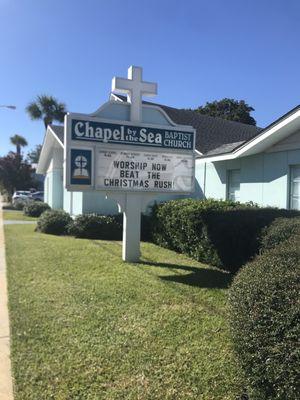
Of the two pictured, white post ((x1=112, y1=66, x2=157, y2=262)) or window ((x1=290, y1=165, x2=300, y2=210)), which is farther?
window ((x1=290, y1=165, x2=300, y2=210))

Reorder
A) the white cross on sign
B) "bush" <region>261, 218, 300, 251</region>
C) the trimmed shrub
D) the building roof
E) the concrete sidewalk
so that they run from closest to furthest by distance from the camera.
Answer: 1. the concrete sidewalk
2. "bush" <region>261, 218, 300, 251</region>
3. the white cross on sign
4. the trimmed shrub
5. the building roof

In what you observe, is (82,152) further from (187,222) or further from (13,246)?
(13,246)

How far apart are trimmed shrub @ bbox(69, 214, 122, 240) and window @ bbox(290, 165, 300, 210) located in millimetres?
6711

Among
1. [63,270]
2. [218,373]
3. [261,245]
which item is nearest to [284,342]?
[218,373]

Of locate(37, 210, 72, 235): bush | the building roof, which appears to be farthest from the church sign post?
locate(37, 210, 72, 235): bush

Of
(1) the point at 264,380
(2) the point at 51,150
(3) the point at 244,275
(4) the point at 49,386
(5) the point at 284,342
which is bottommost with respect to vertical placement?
(4) the point at 49,386

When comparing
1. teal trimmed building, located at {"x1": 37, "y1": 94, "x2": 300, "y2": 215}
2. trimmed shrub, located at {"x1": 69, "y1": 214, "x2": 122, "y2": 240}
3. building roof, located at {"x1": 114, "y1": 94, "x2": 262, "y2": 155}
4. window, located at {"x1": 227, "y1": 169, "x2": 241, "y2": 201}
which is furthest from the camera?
building roof, located at {"x1": 114, "y1": 94, "x2": 262, "y2": 155}

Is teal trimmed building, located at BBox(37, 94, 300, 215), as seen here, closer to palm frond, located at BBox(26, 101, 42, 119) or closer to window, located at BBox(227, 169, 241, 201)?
window, located at BBox(227, 169, 241, 201)

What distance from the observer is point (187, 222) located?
37.0 ft

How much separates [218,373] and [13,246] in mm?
9963

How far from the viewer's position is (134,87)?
10.5m

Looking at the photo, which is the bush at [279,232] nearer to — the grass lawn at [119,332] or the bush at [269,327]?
the grass lawn at [119,332]

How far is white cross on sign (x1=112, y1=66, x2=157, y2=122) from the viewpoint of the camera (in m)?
10.4

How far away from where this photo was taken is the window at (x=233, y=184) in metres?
13.6
